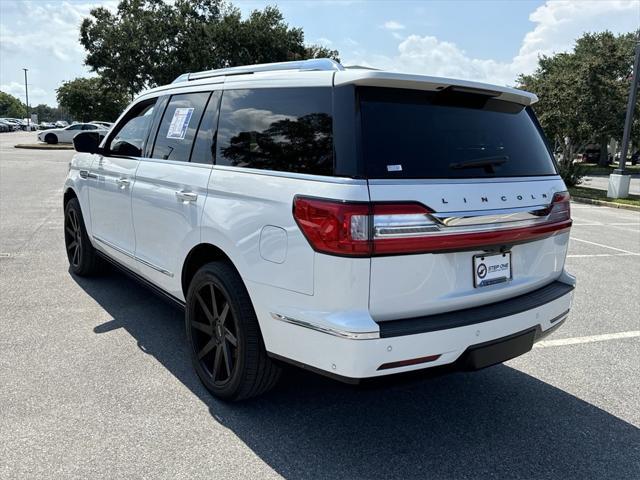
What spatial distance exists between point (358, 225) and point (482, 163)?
2.87ft

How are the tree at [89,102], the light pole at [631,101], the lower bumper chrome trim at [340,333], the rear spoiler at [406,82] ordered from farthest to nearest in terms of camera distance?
the tree at [89,102], the light pole at [631,101], the rear spoiler at [406,82], the lower bumper chrome trim at [340,333]

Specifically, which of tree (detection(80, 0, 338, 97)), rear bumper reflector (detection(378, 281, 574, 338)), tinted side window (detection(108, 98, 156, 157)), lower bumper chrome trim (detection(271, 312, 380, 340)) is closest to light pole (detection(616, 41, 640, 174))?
rear bumper reflector (detection(378, 281, 574, 338))

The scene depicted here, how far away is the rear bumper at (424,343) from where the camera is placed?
7.68 ft

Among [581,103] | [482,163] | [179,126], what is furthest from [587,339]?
[581,103]

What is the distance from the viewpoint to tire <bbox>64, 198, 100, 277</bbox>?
536 centimetres

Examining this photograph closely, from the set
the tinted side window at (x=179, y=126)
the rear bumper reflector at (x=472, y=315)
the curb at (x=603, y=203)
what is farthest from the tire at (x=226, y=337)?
the curb at (x=603, y=203)

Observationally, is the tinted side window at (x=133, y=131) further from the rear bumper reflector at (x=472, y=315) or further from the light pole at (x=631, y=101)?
the light pole at (x=631, y=101)

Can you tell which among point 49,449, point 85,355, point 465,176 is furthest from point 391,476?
point 85,355

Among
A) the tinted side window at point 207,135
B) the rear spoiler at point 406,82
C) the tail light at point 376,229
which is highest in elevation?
A: the rear spoiler at point 406,82

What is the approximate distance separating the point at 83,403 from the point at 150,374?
490mm

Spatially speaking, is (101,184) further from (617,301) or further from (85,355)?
(617,301)

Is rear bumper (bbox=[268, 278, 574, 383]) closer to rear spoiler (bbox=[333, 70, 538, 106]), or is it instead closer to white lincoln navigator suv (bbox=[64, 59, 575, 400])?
white lincoln navigator suv (bbox=[64, 59, 575, 400])

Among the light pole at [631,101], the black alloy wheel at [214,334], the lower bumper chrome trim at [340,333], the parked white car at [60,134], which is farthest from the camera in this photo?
the parked white car at [60,134]

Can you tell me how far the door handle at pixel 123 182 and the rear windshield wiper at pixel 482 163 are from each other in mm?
2634
